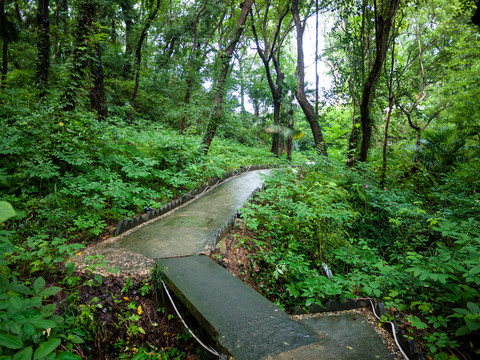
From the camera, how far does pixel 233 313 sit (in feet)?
8.49

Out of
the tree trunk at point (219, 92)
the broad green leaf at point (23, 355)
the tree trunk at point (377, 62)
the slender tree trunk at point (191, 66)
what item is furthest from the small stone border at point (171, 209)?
the slender tree trunk at point (191, 66)

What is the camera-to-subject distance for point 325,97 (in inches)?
541

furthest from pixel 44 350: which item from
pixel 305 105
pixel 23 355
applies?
pixel 305 105

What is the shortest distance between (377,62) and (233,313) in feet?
24.7

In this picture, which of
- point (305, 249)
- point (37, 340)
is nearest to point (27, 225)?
point (37, 340)

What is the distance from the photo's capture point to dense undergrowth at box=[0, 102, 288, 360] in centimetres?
163

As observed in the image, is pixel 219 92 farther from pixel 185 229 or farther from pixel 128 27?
pixel 128 27

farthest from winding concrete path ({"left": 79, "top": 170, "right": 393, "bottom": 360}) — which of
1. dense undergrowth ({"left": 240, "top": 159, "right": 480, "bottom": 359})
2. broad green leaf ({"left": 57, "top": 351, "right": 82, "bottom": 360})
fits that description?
broad green leaf ({"left": 57, "top": 351, "right": 82, "bottom": 360})

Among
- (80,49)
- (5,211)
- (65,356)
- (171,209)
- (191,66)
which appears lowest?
(171,209)

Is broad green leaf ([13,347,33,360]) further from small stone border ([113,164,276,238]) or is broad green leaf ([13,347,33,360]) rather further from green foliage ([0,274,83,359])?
small stone border ([113,164,276,238])

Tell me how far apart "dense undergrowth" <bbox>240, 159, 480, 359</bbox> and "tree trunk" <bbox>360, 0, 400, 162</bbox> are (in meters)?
1.38

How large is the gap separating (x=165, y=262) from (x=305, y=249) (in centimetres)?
251

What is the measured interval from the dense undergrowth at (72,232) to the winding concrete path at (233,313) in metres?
0.42

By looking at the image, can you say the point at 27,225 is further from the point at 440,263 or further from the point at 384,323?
the point at 440,263
